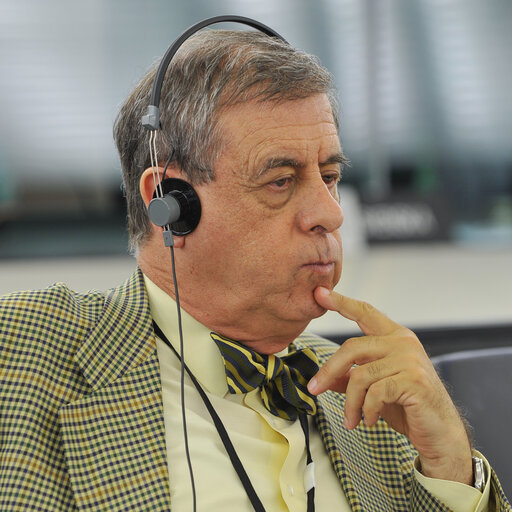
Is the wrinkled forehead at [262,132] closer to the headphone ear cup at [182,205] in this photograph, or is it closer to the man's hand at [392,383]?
the headphone ear cup at [182,205]

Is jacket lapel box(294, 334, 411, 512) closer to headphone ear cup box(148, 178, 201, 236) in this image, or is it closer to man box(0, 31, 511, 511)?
man box(0, 31, 511, 511)

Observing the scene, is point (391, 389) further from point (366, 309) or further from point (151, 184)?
point (151, 184)

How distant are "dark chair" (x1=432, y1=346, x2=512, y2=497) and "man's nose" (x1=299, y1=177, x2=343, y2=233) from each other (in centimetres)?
44

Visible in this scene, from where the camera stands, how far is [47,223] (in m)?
4.17

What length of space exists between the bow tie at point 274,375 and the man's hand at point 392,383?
0.15 ft

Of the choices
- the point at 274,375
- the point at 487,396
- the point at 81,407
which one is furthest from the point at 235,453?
the point at 487,396

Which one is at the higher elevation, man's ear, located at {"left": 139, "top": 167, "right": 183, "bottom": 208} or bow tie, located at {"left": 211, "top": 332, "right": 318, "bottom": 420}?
man's ear, located at {"left": 139, "top": 167, "right": 183, "bottom": 208}

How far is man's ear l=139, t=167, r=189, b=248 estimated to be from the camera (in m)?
1.18

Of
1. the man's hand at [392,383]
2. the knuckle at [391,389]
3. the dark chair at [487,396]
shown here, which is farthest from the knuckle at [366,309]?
the dark chair at [487,396]

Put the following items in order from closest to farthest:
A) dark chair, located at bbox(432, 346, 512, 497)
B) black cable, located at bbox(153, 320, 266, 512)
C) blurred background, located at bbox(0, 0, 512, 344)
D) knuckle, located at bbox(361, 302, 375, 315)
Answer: black cable, located at bbox(153, 320, 266, 512)
knuckle, located at bbox(361, 302, 375, 315)
dark chair, located at bbox(432, 346, 512, 497)
blurred background, located at bbox(0, 0, 512, 344)

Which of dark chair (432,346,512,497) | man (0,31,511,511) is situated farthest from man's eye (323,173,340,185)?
dark chair (432,346,512,497)

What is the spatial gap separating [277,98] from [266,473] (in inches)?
21.6

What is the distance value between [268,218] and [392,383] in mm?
303

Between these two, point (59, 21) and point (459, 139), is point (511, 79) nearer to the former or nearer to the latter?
point (459, 139)
